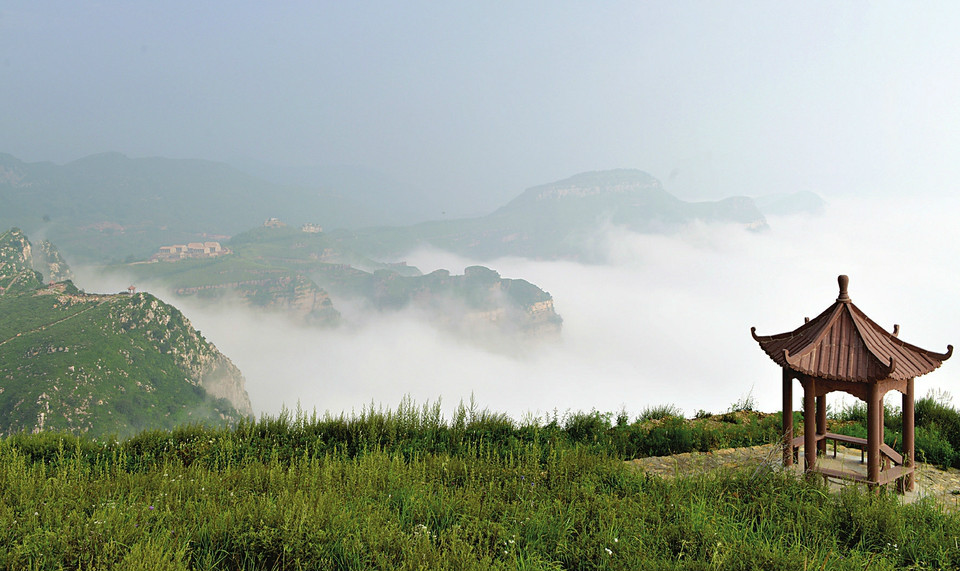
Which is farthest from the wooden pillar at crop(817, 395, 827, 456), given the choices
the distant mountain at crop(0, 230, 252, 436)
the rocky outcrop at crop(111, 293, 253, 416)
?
the rocky outcrop at crop(111, 293, 253, 416)

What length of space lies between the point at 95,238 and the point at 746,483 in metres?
144

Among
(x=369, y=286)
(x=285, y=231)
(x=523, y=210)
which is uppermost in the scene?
(x=523, y=210)

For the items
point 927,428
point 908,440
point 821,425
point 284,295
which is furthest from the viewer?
point 284,295

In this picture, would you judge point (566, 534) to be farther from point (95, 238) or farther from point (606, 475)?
point (95, 238)

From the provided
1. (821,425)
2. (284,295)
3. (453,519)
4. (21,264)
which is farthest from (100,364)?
(284,295)

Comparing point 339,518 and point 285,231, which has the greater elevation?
point 285,231

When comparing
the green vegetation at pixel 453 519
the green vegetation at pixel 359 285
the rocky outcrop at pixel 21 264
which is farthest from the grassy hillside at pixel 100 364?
the green vegetation at pixel 359 285

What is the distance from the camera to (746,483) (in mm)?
5266

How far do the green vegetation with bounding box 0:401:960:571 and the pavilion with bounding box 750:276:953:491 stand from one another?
2.19 ft

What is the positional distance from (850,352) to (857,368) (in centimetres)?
18

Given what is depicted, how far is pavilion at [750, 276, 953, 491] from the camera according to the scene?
5398 mm

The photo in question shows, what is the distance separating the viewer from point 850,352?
5.53 metres

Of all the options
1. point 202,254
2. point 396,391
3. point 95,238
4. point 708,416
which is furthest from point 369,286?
point 708,416

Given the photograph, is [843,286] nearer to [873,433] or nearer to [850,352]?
[850,352]
